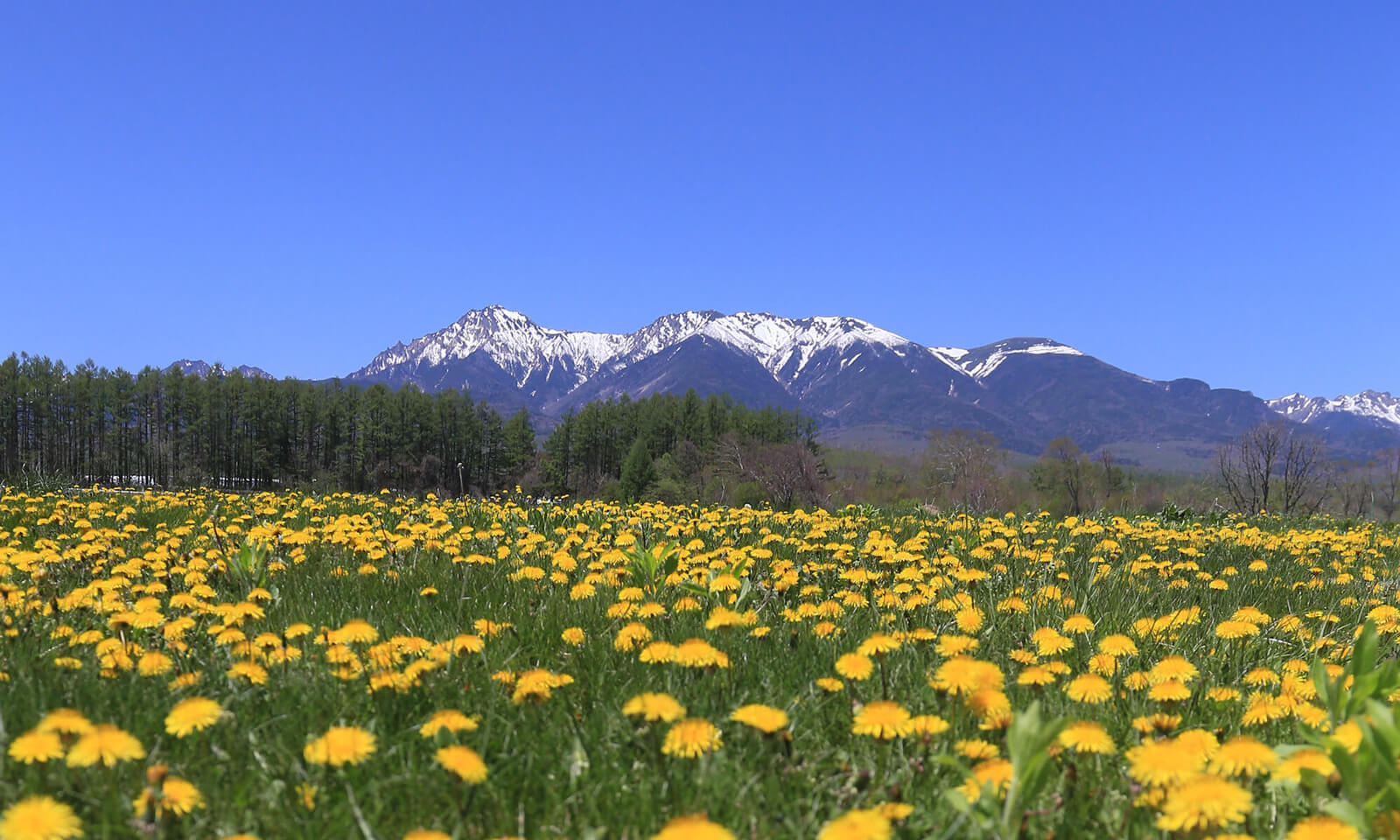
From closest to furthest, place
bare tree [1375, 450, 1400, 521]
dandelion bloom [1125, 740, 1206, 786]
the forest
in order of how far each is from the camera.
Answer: dandelion bloom [1125, 740, 1206, 786] < bare tree [1375, 450, 1400, 521] < the forest

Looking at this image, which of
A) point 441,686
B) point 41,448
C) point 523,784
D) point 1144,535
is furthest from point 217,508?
point 41,448

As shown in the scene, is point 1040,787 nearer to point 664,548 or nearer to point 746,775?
point 746,775

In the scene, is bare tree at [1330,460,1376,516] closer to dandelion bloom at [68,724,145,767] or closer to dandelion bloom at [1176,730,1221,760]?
dandelion bloom at [1176,730,1221,760]

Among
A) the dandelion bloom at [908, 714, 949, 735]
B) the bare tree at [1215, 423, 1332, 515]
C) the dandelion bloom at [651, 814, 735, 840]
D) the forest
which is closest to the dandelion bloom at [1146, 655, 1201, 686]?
the dandelion bloom at [908, 714, 949, 735]

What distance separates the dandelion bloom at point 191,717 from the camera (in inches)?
70.4

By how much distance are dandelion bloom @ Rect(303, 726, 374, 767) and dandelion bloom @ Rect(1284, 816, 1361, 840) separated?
1987 millimetres

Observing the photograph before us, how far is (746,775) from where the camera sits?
1.95 meters

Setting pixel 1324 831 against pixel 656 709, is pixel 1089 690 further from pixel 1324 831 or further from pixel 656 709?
pixel 656 709

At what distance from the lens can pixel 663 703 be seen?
74.4 inches

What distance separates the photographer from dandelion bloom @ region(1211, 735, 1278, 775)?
1.77 m

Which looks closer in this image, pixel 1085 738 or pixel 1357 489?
pixel 1085 738

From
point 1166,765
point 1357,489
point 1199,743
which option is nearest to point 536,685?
point 1166,765

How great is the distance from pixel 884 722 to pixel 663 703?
0.57m

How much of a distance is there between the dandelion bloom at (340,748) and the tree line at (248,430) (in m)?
84.7
